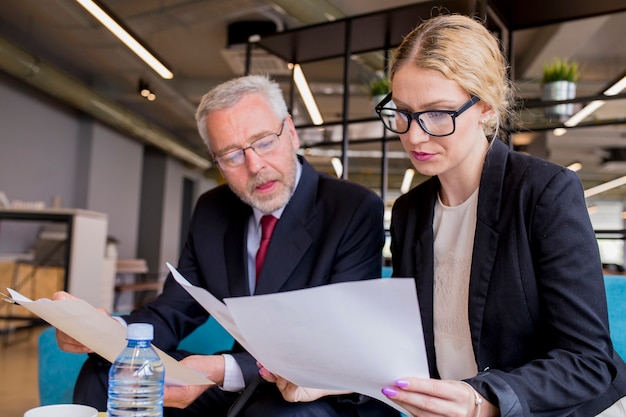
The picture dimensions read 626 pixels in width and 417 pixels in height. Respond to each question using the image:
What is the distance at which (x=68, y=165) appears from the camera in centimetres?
952

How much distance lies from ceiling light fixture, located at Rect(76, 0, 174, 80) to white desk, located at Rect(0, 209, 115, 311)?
1.68m

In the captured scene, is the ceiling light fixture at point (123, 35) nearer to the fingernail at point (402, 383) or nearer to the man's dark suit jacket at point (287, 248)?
the man's dark suit jacket at point (287, 248)

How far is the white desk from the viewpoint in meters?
5.71

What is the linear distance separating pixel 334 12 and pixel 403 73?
4.75 m

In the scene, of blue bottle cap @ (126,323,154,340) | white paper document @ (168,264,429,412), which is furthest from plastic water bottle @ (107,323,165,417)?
white paper document @ (168,264,429,412)

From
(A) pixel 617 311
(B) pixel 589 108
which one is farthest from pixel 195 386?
(B) pixel 589 108

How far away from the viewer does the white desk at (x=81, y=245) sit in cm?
571

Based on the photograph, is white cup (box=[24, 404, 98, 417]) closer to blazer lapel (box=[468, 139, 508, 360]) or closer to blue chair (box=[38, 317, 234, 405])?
blazer lapel (box=[468, 139, 508, 360])

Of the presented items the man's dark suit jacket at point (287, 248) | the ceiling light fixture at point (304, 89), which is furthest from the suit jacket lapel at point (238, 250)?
the ceiling light fixture at point (304, 89)

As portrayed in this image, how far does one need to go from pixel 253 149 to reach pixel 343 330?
3.23 ft

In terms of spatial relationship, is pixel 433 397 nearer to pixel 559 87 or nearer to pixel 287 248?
pixel 287 248

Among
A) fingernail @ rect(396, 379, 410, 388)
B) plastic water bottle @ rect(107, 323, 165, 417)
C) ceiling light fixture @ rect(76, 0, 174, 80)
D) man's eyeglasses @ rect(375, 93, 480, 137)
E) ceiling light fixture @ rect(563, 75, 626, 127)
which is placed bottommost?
plastic water bottle @ rect(107, 323, 165, 417)

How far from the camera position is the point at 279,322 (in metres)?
0.85

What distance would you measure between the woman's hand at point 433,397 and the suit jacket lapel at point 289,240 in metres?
0.77
